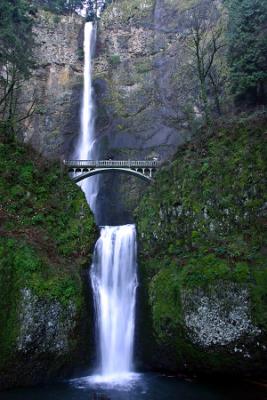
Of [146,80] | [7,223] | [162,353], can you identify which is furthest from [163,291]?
[146,80]

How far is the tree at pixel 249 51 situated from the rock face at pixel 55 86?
1770cm

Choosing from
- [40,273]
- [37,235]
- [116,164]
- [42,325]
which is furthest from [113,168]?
[42,325]

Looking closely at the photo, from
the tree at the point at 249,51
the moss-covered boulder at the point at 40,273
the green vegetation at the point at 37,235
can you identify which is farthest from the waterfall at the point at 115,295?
the tree at the point at 249,51

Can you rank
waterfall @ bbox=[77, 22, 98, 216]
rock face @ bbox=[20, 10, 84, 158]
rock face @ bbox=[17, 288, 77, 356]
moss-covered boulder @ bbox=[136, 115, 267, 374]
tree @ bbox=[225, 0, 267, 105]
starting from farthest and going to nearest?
rock face @ bbox=[20, 10, 84, 158] < waterfall @ bbox=[77, 22, 98, 216] < tree @ bbox=[225, 0, 267, 105] < rock face @ bbox=[17, 288, 77, 356] < moss-covered boulder @ bbox=[136, 115, 267, 374]

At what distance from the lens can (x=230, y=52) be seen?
1222 inches

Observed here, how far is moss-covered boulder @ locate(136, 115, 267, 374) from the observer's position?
1664 centimetres

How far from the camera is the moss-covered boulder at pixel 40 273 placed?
55.6ft

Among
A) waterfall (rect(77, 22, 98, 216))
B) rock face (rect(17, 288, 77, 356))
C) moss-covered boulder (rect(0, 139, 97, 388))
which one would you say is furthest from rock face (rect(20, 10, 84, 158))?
rock face (rect(17, 288, 77, 356))

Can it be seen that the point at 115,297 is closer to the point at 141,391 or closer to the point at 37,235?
the point at 37,235

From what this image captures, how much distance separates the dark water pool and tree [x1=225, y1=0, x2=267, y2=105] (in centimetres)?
2105

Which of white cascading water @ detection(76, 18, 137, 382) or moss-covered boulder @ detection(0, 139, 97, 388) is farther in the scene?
white cascading water @ detection(76, 18, 137, 382)

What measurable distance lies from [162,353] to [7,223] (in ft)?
33.0

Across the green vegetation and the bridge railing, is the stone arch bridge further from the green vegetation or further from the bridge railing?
the green vegetation

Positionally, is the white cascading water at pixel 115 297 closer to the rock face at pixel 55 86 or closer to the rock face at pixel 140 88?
the rock face at pixel 140 88
